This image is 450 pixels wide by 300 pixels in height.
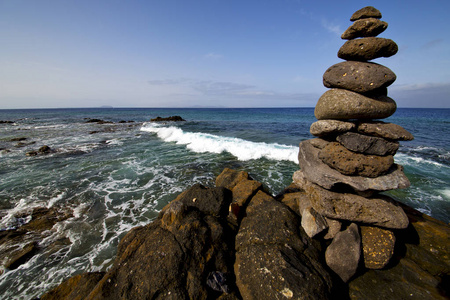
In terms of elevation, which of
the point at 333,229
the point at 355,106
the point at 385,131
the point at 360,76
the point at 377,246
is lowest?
the point at 377,246

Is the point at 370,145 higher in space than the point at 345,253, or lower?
higher

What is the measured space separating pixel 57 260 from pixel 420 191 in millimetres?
15329

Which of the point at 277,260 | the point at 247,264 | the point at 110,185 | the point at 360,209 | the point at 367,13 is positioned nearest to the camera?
the point at 277,260

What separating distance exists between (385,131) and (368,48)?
81.9 inches

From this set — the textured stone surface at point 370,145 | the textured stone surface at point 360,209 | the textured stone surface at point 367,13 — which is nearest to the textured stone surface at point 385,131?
the textured stone surface at point 370,145

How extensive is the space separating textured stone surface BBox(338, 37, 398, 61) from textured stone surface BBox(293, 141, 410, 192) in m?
2.66

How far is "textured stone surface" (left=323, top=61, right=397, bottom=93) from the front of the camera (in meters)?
4.39

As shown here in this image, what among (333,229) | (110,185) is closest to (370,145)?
(333,229)

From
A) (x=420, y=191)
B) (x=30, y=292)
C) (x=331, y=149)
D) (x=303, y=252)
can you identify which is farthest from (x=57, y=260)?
(x=420, y=191)

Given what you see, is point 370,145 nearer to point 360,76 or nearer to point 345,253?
point 360,76

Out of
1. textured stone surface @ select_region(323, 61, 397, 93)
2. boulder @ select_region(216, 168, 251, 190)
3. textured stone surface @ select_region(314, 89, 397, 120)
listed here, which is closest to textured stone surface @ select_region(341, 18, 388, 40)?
textured stone surface @ select_region(323, 61, 397, 93)

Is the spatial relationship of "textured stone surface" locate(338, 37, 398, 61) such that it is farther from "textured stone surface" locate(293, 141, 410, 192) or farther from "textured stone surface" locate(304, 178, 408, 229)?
"textured stone surface" locate(304, 178, 408, 229)

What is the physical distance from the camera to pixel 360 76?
4492 mm

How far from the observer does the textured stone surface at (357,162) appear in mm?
4496
